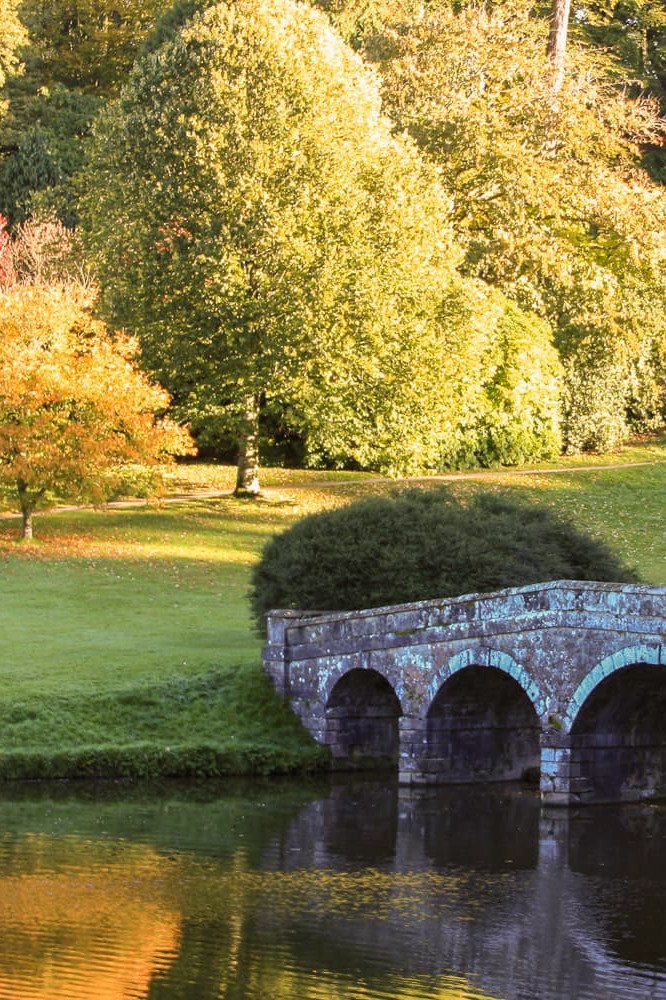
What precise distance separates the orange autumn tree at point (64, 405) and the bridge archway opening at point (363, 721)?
14.2 m

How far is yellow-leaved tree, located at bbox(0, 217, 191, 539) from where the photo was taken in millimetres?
42219

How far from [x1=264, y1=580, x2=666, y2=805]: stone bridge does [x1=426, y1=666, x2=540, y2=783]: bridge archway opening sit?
0.02 meters

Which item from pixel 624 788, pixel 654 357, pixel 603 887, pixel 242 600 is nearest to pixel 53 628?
pixel 242 600

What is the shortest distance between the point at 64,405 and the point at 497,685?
681 inches

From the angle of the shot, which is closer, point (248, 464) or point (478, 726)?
point (478, 726)

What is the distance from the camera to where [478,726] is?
29.8m

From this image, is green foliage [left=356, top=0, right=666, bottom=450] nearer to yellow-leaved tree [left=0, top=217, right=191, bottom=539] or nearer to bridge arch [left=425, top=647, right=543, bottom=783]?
yellow-leaved tree [left=0, top=217, right=191, bottom=539]

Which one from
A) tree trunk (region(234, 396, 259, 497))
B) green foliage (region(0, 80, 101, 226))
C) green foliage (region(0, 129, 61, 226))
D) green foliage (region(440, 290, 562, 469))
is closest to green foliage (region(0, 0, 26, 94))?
green foliage (region(0, 80, 101, 226))

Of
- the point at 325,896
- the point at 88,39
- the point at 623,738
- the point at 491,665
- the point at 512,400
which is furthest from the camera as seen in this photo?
the point at 88,39

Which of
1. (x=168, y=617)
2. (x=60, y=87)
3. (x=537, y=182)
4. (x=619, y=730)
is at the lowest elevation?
(x=619, y=730)

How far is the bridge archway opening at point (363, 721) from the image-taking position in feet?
101

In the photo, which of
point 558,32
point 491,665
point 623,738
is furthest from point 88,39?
point 623,738

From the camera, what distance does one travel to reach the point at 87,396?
140 feet

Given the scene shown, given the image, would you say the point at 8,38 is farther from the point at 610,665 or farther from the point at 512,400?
the point at 610,665
